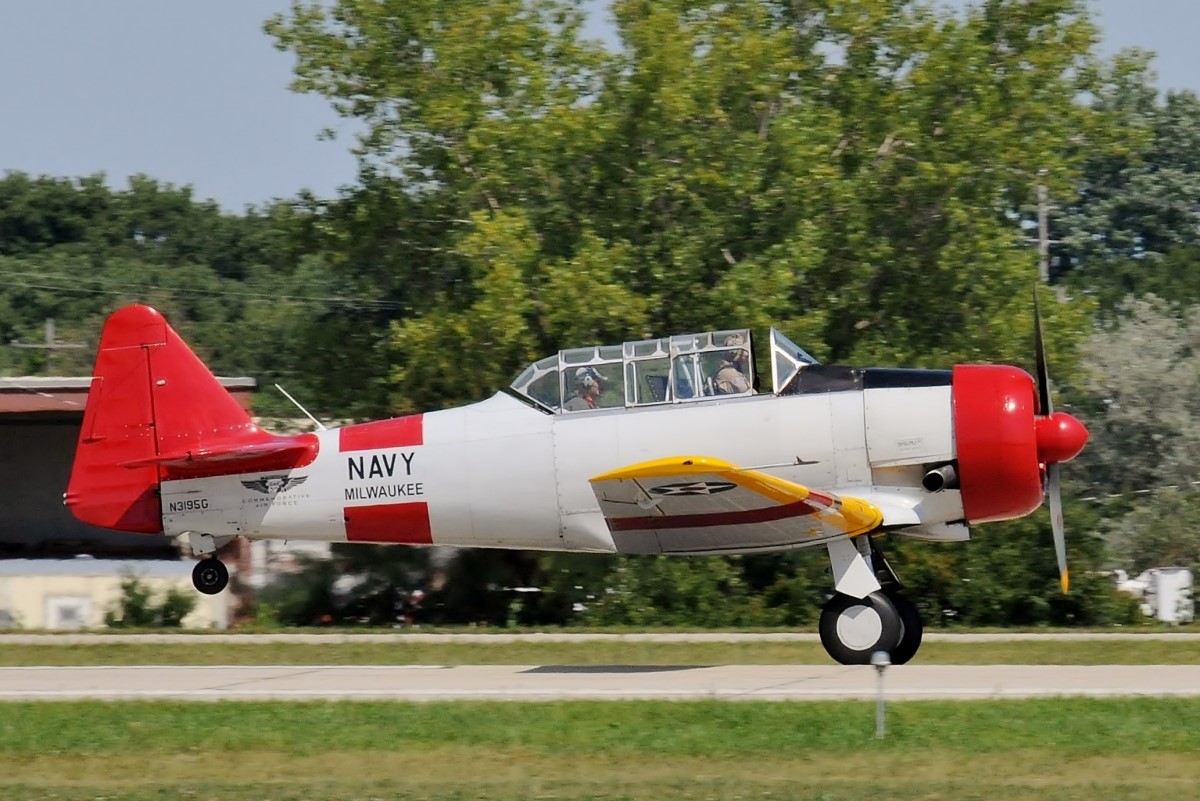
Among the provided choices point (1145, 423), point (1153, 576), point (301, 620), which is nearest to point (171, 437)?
point (301, 620)

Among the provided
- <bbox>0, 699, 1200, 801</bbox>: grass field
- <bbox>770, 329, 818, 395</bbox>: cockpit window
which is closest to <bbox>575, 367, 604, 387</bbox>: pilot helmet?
<bbox>770, 329, 818, 395</bbox>: cockpit window

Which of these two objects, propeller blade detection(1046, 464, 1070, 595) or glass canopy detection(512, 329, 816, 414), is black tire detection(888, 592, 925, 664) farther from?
glass canopy detection(512, 329, 816, 414)

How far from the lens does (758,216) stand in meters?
23.3

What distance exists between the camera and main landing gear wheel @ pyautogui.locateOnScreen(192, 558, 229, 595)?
15.2 metres

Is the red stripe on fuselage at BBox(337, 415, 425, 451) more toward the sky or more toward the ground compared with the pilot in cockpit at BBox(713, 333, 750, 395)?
more toward the ground

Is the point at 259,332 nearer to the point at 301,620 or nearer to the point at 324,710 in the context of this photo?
the point at 301,620

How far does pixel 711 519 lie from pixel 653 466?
4.79 ft

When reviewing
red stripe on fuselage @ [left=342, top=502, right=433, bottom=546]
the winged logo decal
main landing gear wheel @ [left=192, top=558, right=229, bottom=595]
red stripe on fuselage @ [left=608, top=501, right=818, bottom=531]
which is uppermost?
the winged logo decal

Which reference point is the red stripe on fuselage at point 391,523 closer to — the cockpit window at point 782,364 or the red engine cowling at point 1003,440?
the cockpit window at point 782,364

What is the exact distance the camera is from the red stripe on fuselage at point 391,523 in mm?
14414

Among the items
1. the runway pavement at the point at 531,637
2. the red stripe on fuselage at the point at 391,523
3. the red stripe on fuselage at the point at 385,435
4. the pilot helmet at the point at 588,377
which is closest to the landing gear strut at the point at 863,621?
the pilot helmet at the point at 588,377

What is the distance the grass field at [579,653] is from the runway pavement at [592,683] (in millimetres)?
712

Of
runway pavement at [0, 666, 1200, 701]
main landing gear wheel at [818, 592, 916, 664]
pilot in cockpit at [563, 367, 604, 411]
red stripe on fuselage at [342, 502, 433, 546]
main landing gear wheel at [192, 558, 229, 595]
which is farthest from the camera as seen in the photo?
main landing gear wheel at [192, 558, 229, 595]

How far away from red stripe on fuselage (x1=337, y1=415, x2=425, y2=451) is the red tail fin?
0.35 m
